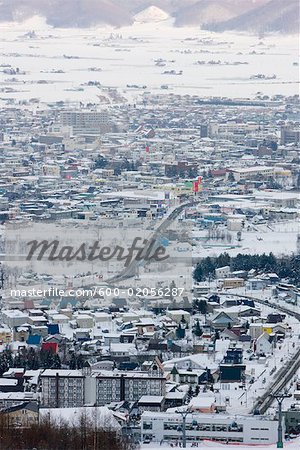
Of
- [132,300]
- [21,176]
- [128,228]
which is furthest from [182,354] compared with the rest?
[21,176]

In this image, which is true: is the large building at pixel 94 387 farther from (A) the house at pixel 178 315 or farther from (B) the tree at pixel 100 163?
(B) the tree at pixel 100 163

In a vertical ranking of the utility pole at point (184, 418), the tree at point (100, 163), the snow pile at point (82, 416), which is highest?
the tree at point (100, 163)

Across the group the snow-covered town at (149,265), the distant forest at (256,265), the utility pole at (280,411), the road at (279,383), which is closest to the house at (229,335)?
the snow-covered town at (149,265)

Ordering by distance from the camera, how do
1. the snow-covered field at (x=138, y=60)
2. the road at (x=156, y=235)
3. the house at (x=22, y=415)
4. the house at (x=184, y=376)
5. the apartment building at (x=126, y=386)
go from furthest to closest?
the snow-covered field at (x=138, y=60) → the road at (x=156, y=235) → the house at (x=184, y=376) → the apartment building at (x=126, y=386) → the house at (x=22, y=415)

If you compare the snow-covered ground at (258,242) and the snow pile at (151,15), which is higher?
the snow pile at (151,15)

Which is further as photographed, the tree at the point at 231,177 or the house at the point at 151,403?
the tree at the point at 231,177

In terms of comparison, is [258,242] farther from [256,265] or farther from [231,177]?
[231,177]

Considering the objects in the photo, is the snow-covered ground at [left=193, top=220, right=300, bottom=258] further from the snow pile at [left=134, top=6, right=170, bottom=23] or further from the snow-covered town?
the snow pile at [left=134, top=6, right=170, bottom=23]
